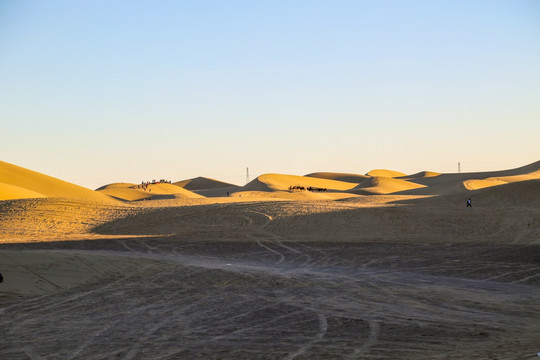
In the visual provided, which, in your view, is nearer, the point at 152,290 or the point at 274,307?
the point at 274,307

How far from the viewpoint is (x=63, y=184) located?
4414 inches

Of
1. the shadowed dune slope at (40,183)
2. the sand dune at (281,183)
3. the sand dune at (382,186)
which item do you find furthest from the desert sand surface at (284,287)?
the sand dune at (382,186)

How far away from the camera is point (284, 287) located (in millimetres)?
18719

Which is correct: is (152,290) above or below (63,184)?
below

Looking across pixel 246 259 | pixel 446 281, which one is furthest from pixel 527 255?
pixel 246 259

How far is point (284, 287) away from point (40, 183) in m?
98.5

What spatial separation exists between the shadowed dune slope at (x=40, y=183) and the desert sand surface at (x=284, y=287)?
62819 millimetres

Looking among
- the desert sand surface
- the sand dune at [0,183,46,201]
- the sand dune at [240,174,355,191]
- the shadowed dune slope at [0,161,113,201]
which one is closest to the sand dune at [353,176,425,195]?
the sand dune at [240,174,355,191]

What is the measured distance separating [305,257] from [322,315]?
43.3 feet

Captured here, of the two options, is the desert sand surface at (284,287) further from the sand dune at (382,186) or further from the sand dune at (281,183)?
the sand dune at (382,186)

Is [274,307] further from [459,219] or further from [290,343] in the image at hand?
[459,219]

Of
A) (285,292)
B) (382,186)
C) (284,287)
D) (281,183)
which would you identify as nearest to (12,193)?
(284,287)

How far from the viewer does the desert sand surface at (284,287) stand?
11.5m

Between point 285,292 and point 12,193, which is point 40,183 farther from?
point 285,292
